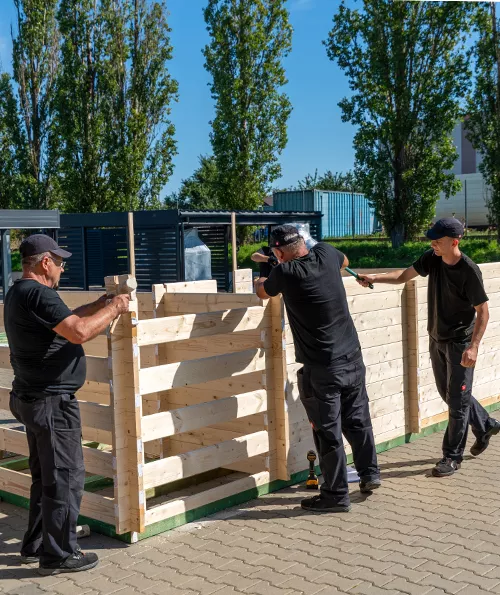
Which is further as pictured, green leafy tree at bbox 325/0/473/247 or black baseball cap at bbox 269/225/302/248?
green leafy tree at bbox 325/0/473/247

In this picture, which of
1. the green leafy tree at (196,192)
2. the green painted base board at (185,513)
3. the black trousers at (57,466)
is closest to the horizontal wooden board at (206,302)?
the green painted base board at (185,513)

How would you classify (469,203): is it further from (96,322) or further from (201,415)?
(96,322)

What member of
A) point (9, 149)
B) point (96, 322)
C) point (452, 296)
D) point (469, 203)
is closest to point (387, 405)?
point (452, 296)

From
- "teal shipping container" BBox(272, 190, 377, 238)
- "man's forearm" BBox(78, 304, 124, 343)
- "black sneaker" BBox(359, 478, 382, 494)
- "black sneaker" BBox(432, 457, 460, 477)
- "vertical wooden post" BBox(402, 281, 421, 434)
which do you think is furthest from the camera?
"teal shipping container" BBox(272, 190, 377, 238)

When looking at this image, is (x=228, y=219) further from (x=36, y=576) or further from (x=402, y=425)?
(x=36, y=576)

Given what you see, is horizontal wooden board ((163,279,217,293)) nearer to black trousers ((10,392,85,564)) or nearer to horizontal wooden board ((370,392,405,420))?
horizontal wooden board ((370,392,405,420))

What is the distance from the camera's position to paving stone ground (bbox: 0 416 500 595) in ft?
13.1

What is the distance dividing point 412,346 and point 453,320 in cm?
93

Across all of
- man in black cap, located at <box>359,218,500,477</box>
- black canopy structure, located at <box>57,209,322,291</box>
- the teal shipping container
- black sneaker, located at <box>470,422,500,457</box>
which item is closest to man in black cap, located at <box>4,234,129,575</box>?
man in black cap, located at <box>359,218,500,477</box>

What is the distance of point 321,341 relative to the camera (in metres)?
5.04

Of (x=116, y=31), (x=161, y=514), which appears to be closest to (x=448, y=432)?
(x=161, y=514)

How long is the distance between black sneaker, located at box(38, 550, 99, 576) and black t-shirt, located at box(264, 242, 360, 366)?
189cm

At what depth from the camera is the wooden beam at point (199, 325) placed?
15.6 ft

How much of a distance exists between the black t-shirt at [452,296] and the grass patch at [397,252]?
2089cm
